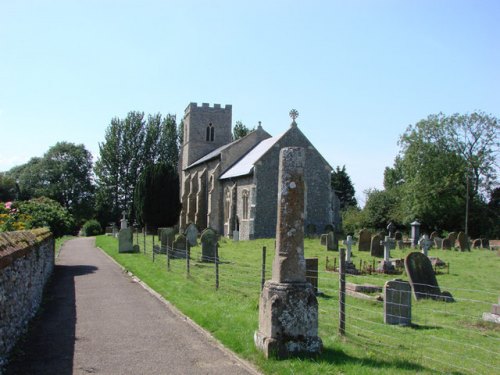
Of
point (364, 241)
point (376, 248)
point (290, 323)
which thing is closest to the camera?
point (290, 323)

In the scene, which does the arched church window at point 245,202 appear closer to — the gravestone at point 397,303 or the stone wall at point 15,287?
the stone wall at point 15,287

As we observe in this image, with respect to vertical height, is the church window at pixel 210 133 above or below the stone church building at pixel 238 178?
above

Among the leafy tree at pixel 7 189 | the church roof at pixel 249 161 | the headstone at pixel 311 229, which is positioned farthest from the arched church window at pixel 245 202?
the leafy tree at pixel 7 189

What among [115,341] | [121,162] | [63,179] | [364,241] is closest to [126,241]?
[364,241]

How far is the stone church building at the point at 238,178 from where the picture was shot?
113 ft

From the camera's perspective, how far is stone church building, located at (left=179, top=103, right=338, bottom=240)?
34.5 metres

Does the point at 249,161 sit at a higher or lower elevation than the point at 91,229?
higher

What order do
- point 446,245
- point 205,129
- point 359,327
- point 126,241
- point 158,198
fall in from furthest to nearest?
point 205,129 → point 158,198 → point 446,245 → point 126,241 → point 359,327

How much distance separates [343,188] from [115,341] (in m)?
64.3

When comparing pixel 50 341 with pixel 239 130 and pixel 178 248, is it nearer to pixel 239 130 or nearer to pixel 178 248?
pixel 178 248

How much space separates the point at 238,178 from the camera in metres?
37.5

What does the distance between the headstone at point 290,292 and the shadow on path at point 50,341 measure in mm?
2491

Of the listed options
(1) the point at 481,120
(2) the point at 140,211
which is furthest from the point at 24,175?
(1) the point at 481,120

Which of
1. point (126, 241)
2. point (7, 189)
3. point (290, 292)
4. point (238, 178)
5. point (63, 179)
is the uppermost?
point (63, 179)
